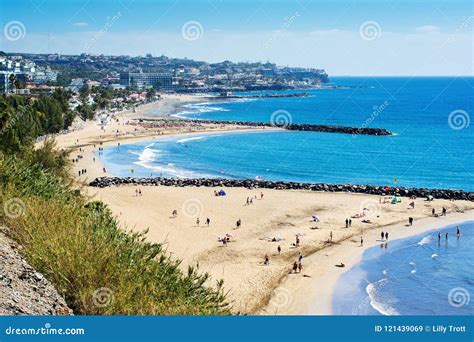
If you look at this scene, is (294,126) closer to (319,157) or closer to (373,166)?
(319,157)

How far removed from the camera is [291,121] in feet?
332

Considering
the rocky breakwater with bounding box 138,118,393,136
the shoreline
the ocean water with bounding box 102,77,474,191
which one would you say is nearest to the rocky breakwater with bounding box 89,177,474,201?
the ocean water with bounding box 102,77,474,191

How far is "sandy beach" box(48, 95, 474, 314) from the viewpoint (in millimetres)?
22453

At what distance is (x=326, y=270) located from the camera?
24.9 meters

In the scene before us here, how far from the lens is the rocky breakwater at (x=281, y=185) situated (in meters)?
41.0

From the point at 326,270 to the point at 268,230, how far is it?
667 centimetres

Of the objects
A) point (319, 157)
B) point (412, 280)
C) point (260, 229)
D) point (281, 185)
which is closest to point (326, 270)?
point (412, 280)

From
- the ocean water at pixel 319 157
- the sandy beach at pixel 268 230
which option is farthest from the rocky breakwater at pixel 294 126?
the sandy beach at pixel 268 230

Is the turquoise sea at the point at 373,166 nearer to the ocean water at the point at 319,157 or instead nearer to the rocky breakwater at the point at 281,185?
the ocean water at the point at 319,157

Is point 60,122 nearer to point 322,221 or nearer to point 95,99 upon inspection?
point 95,99

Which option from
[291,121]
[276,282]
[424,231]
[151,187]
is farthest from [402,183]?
[291,121]

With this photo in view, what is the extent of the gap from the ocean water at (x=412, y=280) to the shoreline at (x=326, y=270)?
39cm

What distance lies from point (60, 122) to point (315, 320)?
69.2 meters

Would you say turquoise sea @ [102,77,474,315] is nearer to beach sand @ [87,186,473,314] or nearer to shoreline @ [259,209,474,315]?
shoreline @ [259,209,474,315]
